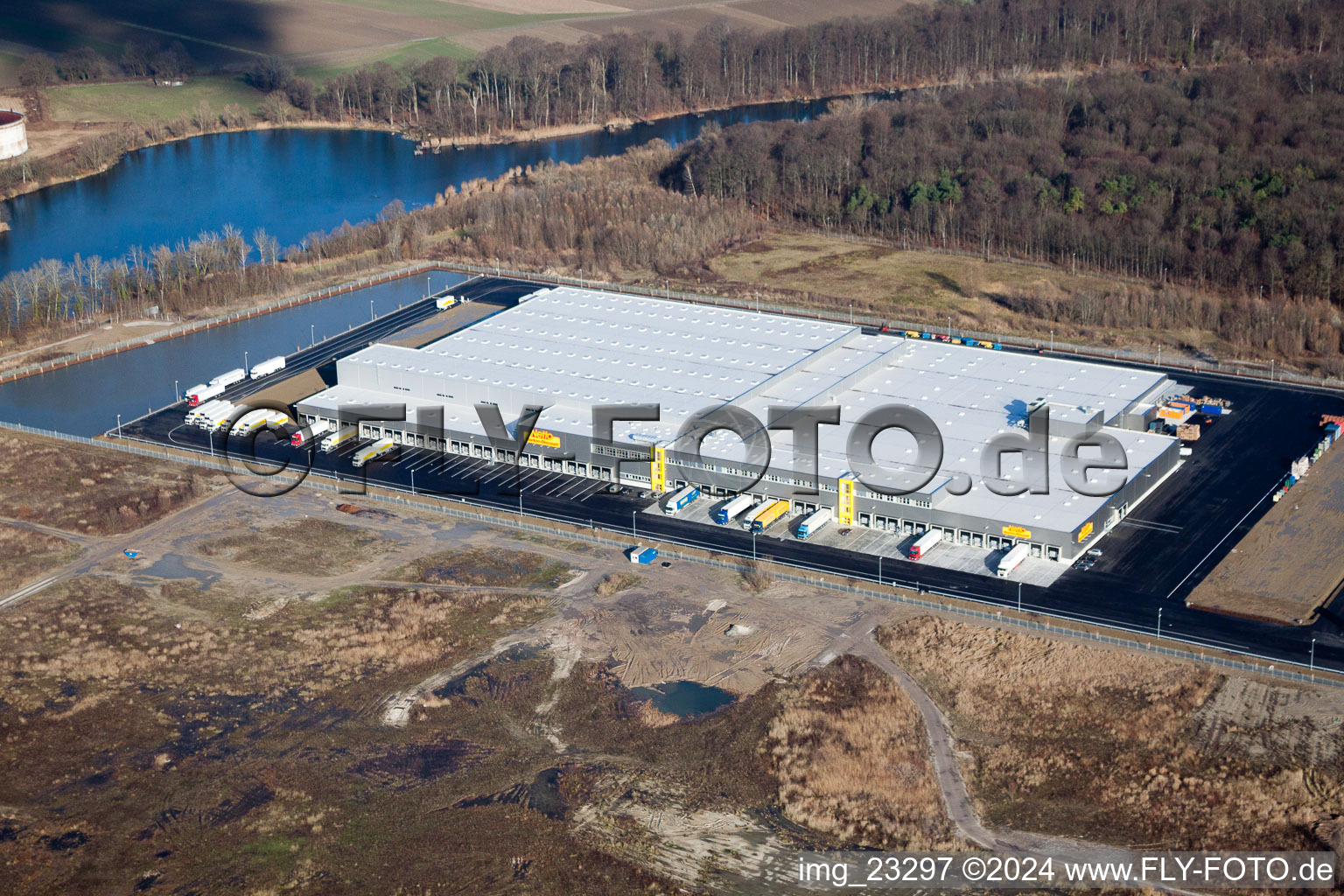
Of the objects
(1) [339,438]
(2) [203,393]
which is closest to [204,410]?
(2) [203,393]

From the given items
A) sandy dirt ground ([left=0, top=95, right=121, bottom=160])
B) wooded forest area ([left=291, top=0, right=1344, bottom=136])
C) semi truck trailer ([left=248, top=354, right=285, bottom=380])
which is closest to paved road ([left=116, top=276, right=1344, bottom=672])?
semi truck trailer ([left=248, top=354, right=285, bottom=380])

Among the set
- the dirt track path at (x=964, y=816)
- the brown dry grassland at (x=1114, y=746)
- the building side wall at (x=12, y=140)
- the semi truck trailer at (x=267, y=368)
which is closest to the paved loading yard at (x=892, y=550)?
the brown dry grassland at (x=1114, y=746)

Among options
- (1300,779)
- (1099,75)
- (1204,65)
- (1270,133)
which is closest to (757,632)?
(1300,779)

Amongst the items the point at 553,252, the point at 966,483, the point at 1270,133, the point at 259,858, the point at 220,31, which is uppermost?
the point at 220,31

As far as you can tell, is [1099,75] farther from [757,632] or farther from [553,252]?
[757,632]

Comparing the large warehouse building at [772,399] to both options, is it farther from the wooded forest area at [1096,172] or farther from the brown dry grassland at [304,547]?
the wooded forest area at [1096,172]

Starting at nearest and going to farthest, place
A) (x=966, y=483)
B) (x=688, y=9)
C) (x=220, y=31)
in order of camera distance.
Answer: (x=966, y=483), (x=220, y=31), (x=688, y=9)
